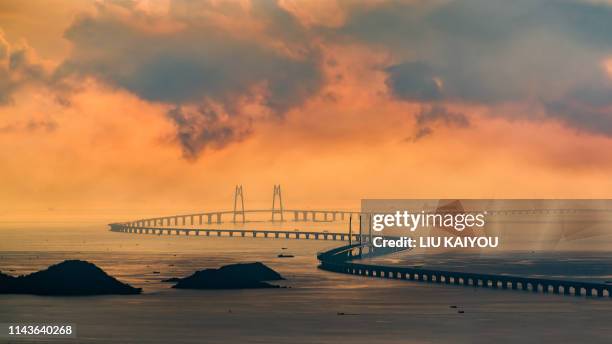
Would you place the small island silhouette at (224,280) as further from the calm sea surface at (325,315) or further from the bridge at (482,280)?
the bridge at (482,280)

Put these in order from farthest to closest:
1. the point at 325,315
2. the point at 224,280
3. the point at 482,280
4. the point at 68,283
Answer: the point at 482,280 → the point at 224,280 → the point at 68,283 → the point at 325,315

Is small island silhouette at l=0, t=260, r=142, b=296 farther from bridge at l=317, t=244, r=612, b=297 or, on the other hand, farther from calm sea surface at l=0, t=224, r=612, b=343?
bridge at l=317, t=244, r=612, b=297

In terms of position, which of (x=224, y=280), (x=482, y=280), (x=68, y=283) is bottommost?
(x=68, y=283)

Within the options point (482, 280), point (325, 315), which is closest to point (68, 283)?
point (325, 315)

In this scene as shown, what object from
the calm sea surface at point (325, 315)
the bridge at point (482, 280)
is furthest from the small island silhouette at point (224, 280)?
the bridge at point (482, 280)

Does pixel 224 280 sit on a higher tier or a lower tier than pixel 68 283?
higher

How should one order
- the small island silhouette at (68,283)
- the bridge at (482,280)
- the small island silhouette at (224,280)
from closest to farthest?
the small island silhouette at (68,283), the bridge at (482,280), the small island silhouette at (224,280)

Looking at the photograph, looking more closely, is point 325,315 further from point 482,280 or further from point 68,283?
point 482,280

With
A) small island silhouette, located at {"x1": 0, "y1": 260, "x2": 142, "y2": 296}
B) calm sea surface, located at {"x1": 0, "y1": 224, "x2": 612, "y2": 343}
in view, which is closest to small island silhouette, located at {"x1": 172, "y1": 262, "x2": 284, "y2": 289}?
calm sea surface, located at {"x1": 0, "y1": 224, "x2": 612, "y2": 343}

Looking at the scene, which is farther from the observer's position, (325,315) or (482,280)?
(482,280)

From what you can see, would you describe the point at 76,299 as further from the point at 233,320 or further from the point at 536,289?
the point at 536,289
